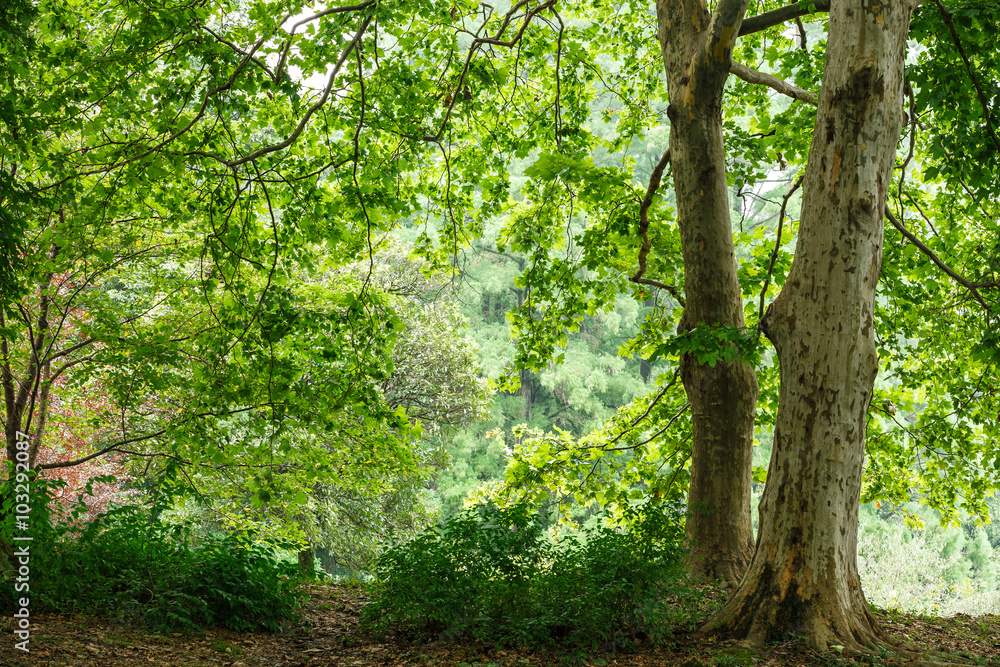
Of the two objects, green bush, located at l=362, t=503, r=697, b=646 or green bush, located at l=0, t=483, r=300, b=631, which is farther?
green bush, located at l=0, t=483, r=300, b=631

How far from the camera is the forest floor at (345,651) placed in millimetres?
3951

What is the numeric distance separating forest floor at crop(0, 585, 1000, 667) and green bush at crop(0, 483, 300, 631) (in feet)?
0.50

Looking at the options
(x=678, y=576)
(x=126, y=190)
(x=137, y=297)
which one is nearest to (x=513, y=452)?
(x=678, y=576)

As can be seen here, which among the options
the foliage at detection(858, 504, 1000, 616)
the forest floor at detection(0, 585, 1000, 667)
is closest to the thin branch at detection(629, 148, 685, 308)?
the forest floor at detection(0, 585, 1000, 667)

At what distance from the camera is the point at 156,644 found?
457 centimetres

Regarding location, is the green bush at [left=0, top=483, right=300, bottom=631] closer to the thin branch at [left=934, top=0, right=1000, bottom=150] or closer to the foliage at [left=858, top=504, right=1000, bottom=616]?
the thin branch at [left=934, top=0, right=1000, bottom=150]

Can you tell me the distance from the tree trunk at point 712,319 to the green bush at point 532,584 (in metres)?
0.61

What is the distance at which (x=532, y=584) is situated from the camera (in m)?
4.91

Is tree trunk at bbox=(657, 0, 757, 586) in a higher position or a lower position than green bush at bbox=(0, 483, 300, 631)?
higher

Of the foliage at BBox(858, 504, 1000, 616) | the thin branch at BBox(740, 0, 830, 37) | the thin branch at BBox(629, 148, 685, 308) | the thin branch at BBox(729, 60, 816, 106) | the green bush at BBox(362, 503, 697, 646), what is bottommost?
the green bush at BBox(362, 503, 697, 646)

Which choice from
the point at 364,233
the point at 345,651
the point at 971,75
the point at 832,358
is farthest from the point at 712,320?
the point at 345,651

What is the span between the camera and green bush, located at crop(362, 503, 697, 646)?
444 centimetres

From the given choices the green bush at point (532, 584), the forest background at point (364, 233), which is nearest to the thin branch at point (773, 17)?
the forest background at point (364, 233)

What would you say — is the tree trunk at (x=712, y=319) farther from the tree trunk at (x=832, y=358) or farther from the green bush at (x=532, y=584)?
the tree trunk at (x=832, y=358)
